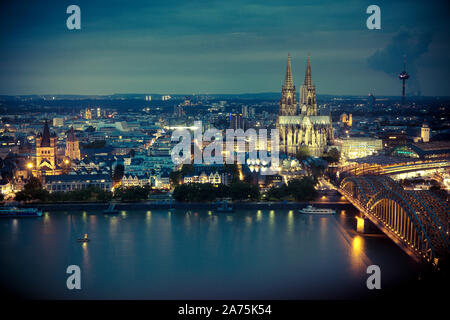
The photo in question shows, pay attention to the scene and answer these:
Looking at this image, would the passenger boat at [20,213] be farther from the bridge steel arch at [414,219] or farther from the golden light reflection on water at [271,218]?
the bridge steel arch at [414,219]

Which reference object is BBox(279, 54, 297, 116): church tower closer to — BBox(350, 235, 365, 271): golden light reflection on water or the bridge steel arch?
the bridge steel arch

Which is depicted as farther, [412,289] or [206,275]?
[206,275]

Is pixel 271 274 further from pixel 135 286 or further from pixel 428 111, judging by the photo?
pixel 428 111

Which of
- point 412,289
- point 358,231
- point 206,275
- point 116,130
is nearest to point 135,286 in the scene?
point 206,275

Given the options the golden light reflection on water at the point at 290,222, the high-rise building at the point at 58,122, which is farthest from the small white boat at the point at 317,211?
the high-rise building at the point at 58,122

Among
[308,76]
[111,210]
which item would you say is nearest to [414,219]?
[111,210]

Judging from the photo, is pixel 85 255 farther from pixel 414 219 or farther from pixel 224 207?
pixel 414 219
